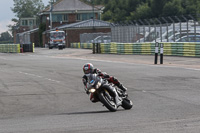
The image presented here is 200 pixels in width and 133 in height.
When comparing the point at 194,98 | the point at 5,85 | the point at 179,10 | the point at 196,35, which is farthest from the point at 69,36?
the point at 194,98

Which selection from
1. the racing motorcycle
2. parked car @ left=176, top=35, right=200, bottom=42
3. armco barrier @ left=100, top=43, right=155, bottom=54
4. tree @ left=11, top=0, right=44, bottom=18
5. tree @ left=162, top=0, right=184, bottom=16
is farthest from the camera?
tree @ left=11, top=0, right=44, bottom=18

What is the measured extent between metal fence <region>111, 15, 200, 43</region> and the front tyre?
22.2 meters

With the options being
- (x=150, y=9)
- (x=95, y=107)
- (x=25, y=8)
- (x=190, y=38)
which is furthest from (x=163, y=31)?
(x=25, y=8)

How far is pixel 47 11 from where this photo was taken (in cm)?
9169

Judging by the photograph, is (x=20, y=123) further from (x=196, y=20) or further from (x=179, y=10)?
(x=179, y=10)

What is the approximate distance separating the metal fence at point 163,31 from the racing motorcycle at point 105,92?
22.0m

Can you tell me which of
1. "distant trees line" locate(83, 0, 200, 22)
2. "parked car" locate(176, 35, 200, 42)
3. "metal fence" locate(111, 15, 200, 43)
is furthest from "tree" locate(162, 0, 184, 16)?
"parked car" locate(176, 35, 200, 42)

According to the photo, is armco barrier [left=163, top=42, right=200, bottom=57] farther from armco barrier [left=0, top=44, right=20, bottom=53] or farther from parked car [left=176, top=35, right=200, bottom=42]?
armco barrier [left=0, top=44, right=20, bottom=53]

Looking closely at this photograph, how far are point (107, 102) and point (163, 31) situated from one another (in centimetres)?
2770

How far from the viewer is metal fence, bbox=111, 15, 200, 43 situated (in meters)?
32.7

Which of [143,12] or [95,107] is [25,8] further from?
[95,107]

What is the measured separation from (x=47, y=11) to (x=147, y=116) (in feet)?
276

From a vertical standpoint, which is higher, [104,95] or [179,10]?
[179,10]

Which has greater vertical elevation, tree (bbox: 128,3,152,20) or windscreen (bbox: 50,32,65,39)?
tree (bbox: 128,3,152,20)
